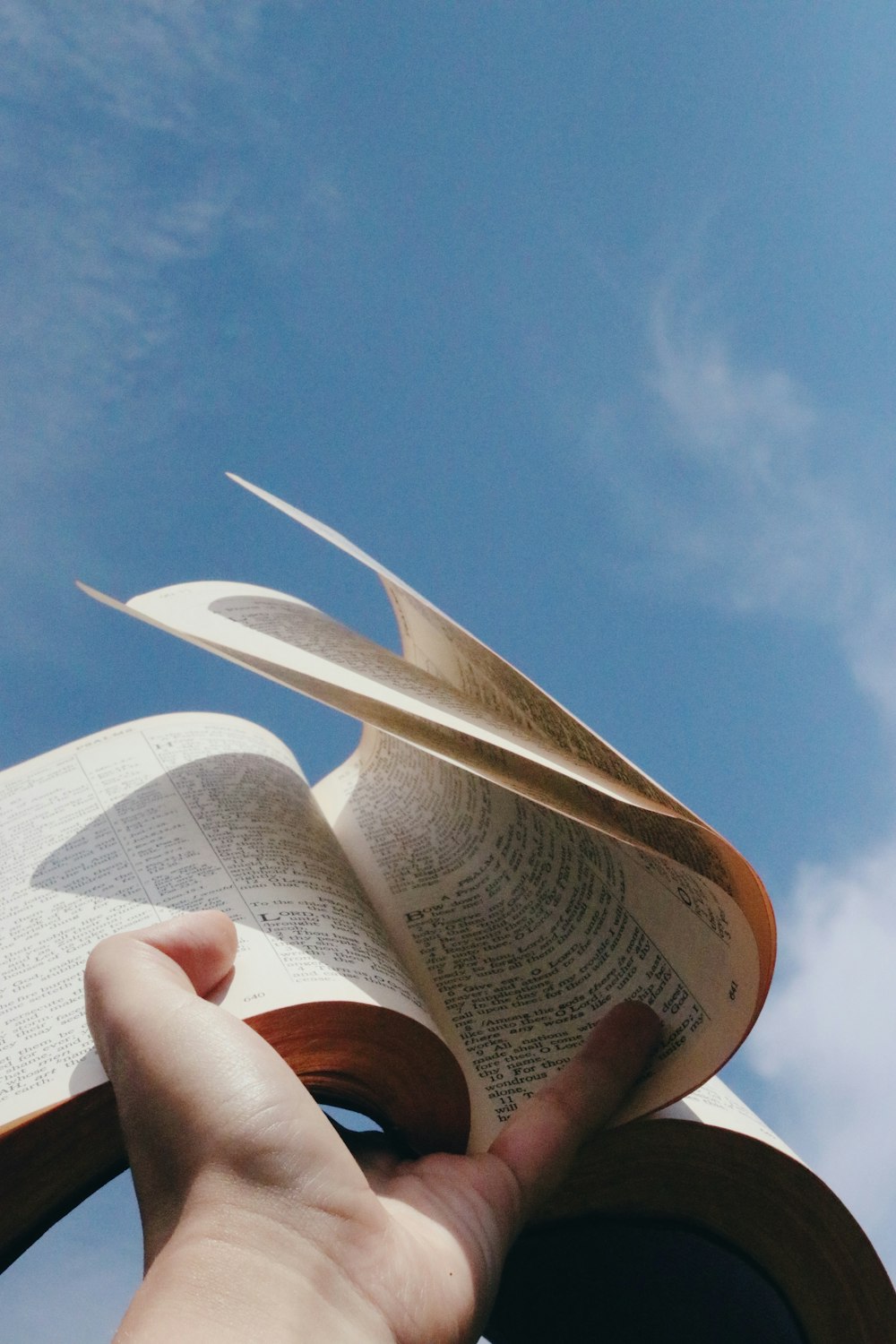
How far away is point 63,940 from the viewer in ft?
2.41

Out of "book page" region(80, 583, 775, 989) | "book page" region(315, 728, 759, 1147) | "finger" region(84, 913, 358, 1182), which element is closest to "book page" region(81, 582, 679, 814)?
"book page" region(80, 583, 775, 989)

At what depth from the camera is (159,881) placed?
2.63 feet

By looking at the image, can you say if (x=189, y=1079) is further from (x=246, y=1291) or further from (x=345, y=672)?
(x=345, y=672)

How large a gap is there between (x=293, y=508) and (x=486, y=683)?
39cm

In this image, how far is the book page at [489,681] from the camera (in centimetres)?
66

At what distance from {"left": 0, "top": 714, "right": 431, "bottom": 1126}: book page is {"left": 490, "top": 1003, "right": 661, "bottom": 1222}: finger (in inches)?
4.6

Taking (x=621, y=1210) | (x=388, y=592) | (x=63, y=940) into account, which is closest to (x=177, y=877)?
(x=63, y=940)

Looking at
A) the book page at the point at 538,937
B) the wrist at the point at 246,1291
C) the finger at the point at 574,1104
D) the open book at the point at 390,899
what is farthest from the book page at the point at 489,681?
the wrist at the point at 246,1291

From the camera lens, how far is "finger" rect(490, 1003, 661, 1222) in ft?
2.03

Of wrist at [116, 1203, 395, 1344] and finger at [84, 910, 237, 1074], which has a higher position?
finger at [84, 910, 237, 1074]

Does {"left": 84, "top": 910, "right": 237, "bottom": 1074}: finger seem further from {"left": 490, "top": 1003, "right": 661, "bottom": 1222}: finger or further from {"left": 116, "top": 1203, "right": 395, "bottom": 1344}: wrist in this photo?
{"left": 490, "top": 1003, "right": 661, "bottom": 1222}: finger

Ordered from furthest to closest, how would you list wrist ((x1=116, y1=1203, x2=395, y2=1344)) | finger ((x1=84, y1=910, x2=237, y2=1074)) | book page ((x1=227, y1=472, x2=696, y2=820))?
book page ((x1=227, y1=472, x2=696, y2=820)) → finger ((x1=84, y1=910, x2=237, y2=1074)) → wrist ((x1=116, y1=1203, x2=395, y2=1344))

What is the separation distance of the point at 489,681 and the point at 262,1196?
580mm

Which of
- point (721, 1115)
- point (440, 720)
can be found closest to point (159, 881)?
point (440, 720)
